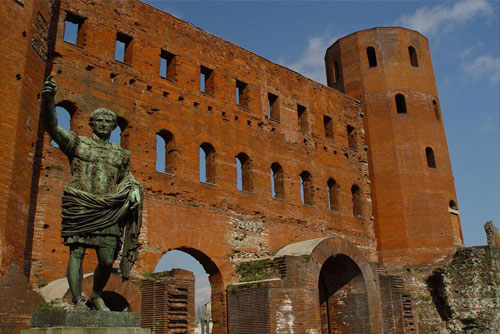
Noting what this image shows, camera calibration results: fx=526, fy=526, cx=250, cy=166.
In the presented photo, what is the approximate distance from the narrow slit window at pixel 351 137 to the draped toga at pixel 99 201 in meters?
16.3

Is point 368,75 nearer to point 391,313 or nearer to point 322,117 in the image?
point 322,117

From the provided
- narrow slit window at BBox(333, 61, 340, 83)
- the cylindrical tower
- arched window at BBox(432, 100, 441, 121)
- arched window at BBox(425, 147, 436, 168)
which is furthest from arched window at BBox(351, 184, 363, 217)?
narrow slit window at BBox(333, 61, 340, 83)

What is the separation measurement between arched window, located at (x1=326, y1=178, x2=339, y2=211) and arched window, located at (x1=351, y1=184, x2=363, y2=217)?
1.19 meters

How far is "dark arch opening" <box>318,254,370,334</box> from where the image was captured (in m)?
15.6

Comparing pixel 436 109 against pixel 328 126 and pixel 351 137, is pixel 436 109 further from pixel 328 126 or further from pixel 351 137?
pixel 328 126

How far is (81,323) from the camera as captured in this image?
14.6ft

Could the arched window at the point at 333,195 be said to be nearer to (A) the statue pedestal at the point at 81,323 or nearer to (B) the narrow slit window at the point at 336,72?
(B) the narrow slit window at the point at 336,72

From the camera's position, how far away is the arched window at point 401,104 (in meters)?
21.6

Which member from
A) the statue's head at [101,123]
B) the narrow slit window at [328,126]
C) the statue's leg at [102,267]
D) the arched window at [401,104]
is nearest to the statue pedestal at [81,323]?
the statue's leg at [102,267]

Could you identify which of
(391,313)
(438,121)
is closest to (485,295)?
(391,313)

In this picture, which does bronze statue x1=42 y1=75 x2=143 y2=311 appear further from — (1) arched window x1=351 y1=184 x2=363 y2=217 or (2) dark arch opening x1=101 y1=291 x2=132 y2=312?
(1) arched window x1=351 y1=184 x2=363 y2=217

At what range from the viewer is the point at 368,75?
866 inches

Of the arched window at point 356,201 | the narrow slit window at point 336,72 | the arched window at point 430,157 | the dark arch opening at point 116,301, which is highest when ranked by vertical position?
the narrow slit window at point 336,72

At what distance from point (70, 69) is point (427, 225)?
13843 millimetres
